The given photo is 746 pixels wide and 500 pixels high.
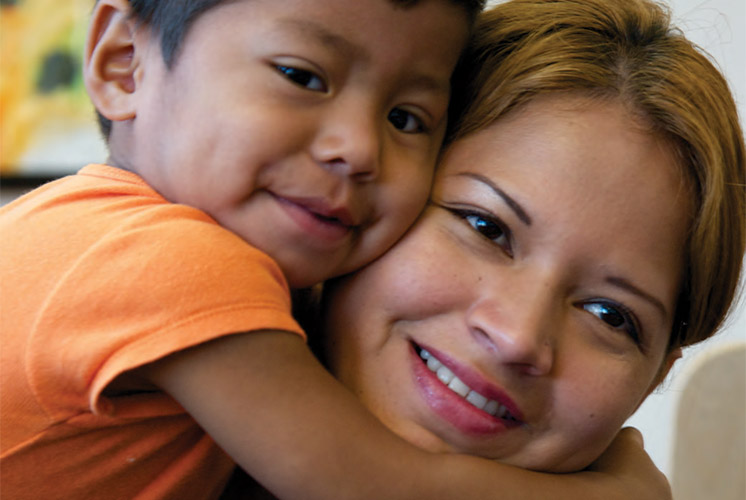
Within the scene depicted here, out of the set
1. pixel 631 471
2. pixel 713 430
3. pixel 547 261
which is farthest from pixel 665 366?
pixel 713 430

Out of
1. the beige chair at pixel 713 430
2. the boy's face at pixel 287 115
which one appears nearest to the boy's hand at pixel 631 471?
the boy's face at pixel 287 115

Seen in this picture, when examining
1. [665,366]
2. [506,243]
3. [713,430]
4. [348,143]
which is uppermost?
[348,143]

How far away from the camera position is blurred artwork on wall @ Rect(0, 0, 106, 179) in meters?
2.61

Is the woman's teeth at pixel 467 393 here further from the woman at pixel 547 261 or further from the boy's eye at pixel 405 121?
the boy's eye at pixel 405 121

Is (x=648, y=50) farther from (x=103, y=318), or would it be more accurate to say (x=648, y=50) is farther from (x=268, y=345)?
(x=103, y=318)

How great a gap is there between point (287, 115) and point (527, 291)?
0.37 m

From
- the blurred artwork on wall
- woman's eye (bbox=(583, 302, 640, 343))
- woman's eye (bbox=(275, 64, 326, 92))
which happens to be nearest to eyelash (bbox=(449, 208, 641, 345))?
woman's eye (bbox=(583, 302, 640, 343))

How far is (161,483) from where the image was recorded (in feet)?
3.19

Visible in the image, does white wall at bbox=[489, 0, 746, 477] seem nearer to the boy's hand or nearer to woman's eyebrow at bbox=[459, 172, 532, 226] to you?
the boy's hand

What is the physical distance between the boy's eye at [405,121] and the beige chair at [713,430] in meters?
1.19

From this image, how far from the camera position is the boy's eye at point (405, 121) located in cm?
104

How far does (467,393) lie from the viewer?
102 cm

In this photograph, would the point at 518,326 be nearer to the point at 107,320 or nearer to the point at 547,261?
the point at 547,261

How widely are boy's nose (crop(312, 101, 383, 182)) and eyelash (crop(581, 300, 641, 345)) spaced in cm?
36
